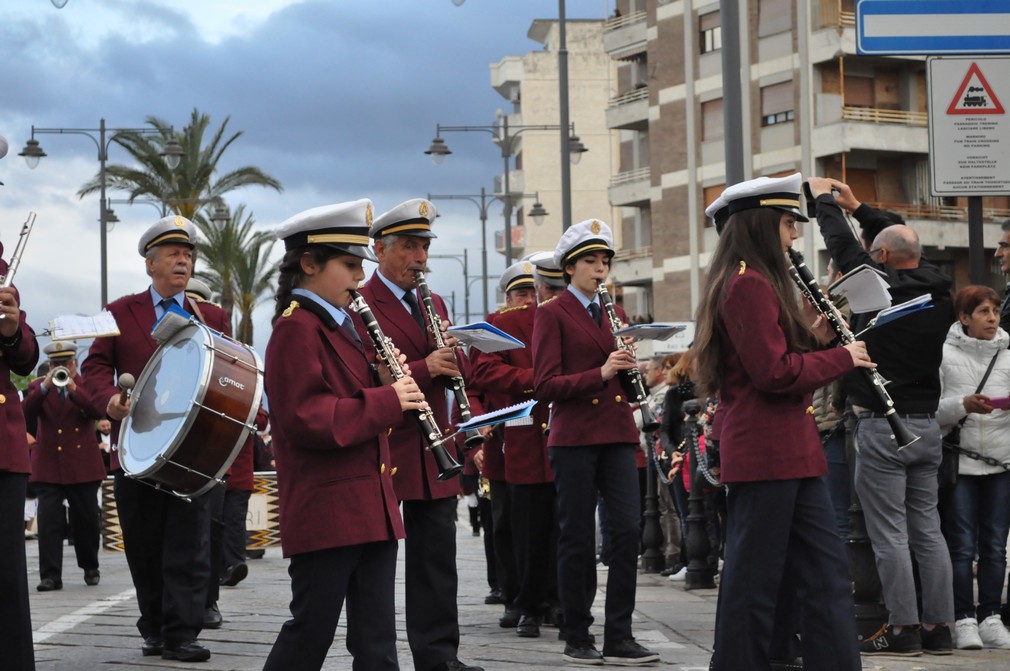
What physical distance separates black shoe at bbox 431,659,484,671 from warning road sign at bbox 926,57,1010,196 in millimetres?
4061

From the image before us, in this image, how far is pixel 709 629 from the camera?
34.9 feet

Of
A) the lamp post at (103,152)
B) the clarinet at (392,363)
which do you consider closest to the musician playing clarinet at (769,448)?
the clarinet at (392,363)

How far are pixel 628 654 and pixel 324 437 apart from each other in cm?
362

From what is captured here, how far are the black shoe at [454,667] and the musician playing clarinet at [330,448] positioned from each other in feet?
6.09

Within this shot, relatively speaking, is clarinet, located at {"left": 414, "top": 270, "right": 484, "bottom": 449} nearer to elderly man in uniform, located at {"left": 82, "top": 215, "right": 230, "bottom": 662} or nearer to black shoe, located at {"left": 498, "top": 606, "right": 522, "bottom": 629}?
elderly man in uniform, located at {"left": 82, "top": 215, "right": 230, "bottom": 662}

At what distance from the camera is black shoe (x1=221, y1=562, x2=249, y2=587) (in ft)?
48.0

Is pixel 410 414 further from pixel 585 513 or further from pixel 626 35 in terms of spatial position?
pixel 626 35

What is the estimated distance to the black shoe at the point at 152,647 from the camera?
958 centimetres

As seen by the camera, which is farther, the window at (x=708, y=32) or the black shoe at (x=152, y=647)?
the window at (x=708, y=32)

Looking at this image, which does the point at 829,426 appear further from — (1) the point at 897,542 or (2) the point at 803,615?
(2) the point at 803,615

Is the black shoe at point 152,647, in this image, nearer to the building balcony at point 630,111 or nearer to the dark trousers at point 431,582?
the dark trousers at point 431,582

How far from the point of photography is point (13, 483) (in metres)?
7.18

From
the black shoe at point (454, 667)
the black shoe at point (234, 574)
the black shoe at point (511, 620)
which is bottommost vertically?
the black shoe at point (234, 574)

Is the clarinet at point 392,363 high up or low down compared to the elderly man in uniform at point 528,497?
up
